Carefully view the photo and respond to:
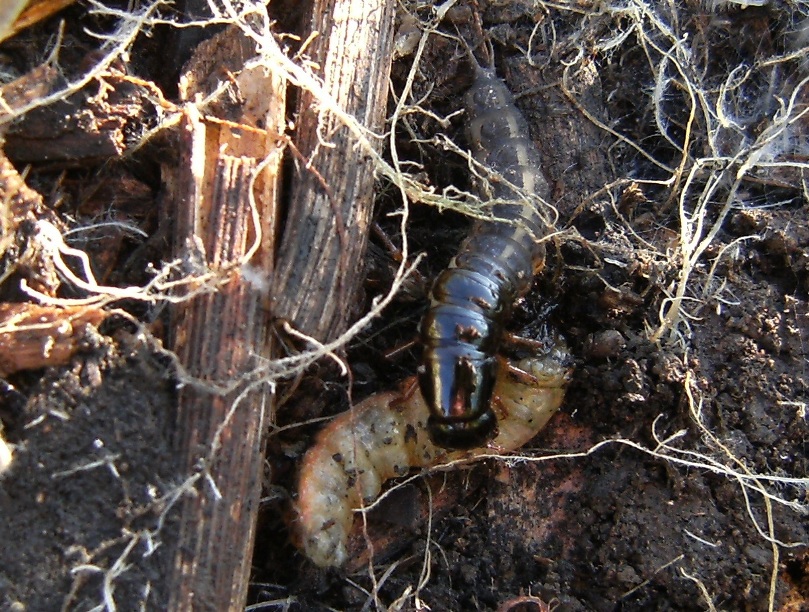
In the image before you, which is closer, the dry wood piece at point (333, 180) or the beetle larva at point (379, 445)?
the dry wood piece at point (333, 180)

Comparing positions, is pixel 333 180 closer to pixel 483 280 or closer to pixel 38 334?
pixel 483 280

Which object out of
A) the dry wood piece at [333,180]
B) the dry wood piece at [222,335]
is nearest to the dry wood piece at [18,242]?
the dry wood piece at [222,335]

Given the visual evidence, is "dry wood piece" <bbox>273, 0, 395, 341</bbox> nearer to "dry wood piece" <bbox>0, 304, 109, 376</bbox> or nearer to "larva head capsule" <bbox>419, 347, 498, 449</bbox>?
"larva head capsule" <bbox>419, 347, 498, 449</bbox>

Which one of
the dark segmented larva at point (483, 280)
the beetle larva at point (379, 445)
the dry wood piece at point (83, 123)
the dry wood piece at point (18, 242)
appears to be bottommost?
the beetle larva at point (379, 445)

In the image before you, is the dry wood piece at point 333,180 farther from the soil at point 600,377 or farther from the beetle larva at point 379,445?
the beetle larva at point 379,445

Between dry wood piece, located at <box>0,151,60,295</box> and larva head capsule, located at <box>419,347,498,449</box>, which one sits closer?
dry wood piece, located at <box>0,151,60,295</box>

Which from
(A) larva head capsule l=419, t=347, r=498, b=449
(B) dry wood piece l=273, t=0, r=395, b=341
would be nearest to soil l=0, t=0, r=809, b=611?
(A) larva head capsule l=419, t=347, r=498, b=449
